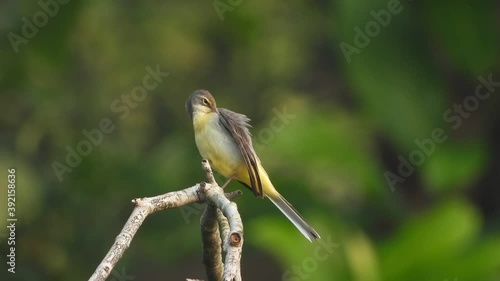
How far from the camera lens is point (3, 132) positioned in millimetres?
6645

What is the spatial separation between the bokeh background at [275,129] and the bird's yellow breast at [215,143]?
70.1 inches

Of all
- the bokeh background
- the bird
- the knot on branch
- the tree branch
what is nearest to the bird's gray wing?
the bird

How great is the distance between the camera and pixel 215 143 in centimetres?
287

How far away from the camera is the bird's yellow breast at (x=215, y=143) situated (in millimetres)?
2844

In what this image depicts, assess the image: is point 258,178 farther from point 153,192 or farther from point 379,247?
point 153,192

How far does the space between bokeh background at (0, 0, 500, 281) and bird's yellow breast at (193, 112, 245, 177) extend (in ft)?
5.85

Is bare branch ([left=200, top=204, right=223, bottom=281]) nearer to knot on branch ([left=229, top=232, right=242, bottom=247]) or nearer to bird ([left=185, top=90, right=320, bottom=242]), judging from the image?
bird ([left=185, top=90, right=320, bottom=242])

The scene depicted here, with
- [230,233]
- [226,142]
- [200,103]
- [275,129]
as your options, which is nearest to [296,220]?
[226,142]

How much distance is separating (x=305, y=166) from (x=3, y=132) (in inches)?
80.9

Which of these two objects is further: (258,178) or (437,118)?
(437,118)

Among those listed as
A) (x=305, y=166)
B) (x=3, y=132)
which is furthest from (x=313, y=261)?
(x=3, y=132)

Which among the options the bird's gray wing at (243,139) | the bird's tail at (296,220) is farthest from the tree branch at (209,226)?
the bird's tail at (296,220)

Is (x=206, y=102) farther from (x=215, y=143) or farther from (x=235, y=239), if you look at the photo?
(x=235, y=239)

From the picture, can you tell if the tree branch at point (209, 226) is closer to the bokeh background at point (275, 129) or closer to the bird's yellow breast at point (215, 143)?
the bird's yellow breast at point (215, 143)
